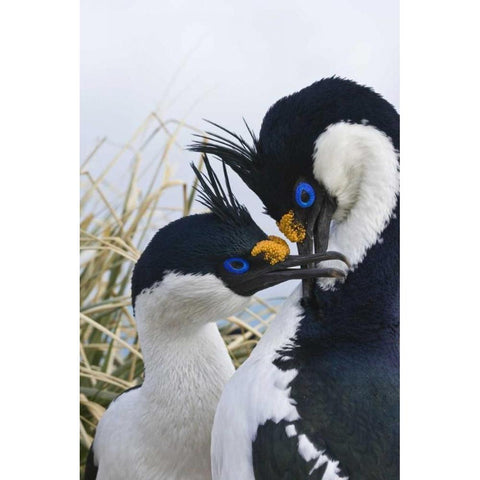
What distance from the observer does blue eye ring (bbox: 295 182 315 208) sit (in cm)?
178

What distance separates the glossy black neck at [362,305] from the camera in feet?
5.77

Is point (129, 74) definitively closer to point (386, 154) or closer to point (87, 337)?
point (386, 154)

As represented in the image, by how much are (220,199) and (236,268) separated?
139 millimetres

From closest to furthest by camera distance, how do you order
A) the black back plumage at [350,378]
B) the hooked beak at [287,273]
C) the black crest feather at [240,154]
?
the black back plumage at [350,378] < the hooked beak at [287,273] < the black crest feather at [240,154]

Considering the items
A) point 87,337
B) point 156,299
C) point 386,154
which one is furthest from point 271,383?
point 87,337

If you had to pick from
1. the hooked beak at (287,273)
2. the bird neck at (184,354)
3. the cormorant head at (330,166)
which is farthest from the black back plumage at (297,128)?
the bird neck at (184,354)

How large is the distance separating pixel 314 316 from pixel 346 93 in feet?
1.38

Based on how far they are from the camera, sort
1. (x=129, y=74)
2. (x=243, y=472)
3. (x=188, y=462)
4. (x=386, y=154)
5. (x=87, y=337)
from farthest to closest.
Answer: (x=87, y=337) → (x=129, y=74) → (x=188, y=462) → (x=386, y=154) → (x=243, y=472)

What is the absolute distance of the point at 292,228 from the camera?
5.84 ft

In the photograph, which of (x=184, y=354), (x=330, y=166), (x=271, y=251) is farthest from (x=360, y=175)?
(x=184, y=354)

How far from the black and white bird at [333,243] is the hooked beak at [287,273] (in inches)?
2.1

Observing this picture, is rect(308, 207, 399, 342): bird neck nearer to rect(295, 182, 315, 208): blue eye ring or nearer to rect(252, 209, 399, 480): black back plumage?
rect(252, 209, 399, 480): black back plumage

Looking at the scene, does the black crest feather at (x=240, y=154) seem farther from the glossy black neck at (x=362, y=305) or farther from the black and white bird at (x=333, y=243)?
the glossy black neck at (x=362, y=305)

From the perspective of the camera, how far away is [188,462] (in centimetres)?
190
